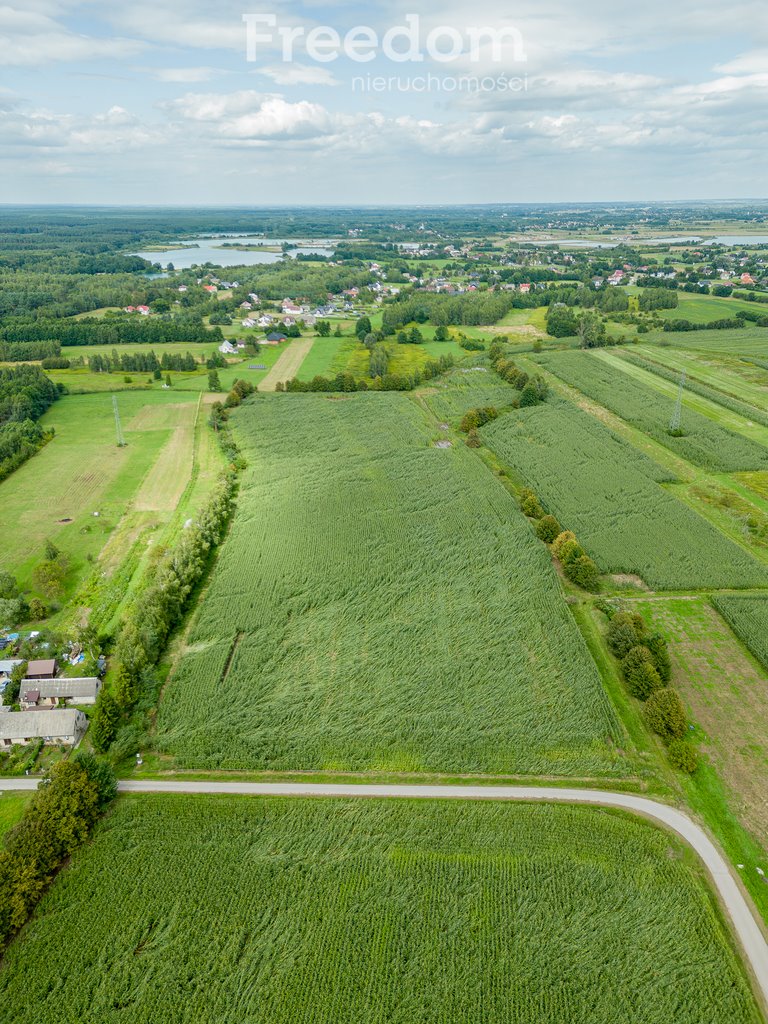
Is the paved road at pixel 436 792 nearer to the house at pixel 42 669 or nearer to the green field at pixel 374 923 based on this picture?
the green field at pixel 374 923

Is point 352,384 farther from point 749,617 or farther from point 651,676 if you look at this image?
point 651,676

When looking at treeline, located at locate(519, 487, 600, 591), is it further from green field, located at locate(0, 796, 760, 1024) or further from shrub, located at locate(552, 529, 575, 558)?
green field, located at locate(0, 796, 760, 1024)

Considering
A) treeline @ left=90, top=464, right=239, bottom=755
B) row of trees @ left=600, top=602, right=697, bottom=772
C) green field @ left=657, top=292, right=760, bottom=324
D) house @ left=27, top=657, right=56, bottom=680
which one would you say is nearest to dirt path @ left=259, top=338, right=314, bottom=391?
treeline @ left=90, top=464, right=239, bottom=755

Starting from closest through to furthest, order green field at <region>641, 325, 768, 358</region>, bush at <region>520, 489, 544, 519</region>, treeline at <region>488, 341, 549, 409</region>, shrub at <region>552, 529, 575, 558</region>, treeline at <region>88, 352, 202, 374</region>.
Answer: shrub at <region>552, 529, 575, 558</region>
bush at <region>520, 489, 544, 519</region>
treeline at <region>488, 341, 549, 409</region>
treeline at <region>88, 352, 202, 374</region>
green field at <region>641, 325, 768, 358</region>

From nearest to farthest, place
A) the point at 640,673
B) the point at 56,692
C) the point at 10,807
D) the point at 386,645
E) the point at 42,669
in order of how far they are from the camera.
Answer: the point at 10,807 < the point at 56,692 < the point at 640,673 < the point at 42,669 < the point at 386,645

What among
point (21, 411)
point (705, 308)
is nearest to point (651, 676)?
point (21, 411)

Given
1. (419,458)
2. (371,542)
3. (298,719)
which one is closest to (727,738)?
(298,719)

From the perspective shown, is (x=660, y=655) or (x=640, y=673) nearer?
(x=640, y=673)

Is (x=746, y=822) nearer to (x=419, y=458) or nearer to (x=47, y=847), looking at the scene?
(x=47, y=847)
